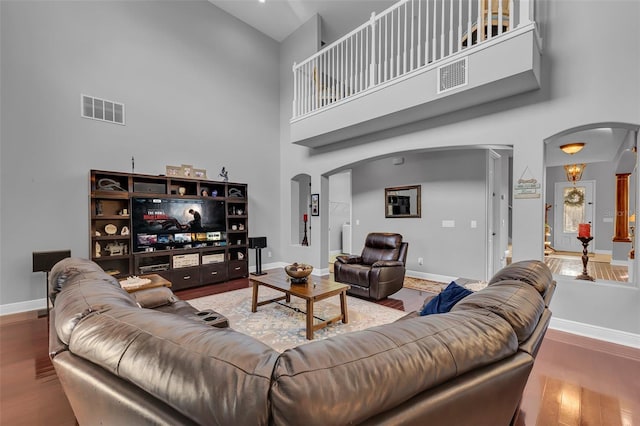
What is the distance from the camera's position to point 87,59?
4223 mm

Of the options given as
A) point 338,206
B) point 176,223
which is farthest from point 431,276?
point 176,223

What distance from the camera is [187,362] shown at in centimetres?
72

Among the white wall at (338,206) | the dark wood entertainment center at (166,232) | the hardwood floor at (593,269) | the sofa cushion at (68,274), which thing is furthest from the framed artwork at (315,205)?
the hardwood floor at (593,269)

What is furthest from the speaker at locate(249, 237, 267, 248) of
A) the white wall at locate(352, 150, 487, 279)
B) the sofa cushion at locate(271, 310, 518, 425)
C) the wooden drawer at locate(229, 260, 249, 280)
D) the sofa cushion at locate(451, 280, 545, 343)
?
the sofa cushion at locate(271, 310, 518, 425)

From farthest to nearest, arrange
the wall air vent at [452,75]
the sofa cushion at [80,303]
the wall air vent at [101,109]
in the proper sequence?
the wall air vent at [101,109] < the wall air vent at [452,75] < the sofa cushion at [80,303]

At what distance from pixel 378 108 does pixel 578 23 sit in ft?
7.48

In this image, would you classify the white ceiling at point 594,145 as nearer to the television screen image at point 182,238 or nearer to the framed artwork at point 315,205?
the framed artwork at point 315,205

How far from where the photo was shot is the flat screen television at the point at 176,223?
14.5ft

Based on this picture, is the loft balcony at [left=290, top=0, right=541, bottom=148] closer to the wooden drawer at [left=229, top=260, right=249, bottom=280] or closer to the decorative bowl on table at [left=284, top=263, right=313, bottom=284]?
the decorative bowl on table at [left=284, top=263, right=313, bottom=284]

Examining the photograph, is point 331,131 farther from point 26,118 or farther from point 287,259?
point 26,118

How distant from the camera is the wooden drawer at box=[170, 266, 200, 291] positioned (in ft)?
15.2

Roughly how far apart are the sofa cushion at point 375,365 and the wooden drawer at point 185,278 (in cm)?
459

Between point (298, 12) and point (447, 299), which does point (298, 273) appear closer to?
point (447, 299)

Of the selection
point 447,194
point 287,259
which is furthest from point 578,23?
point 287,259
